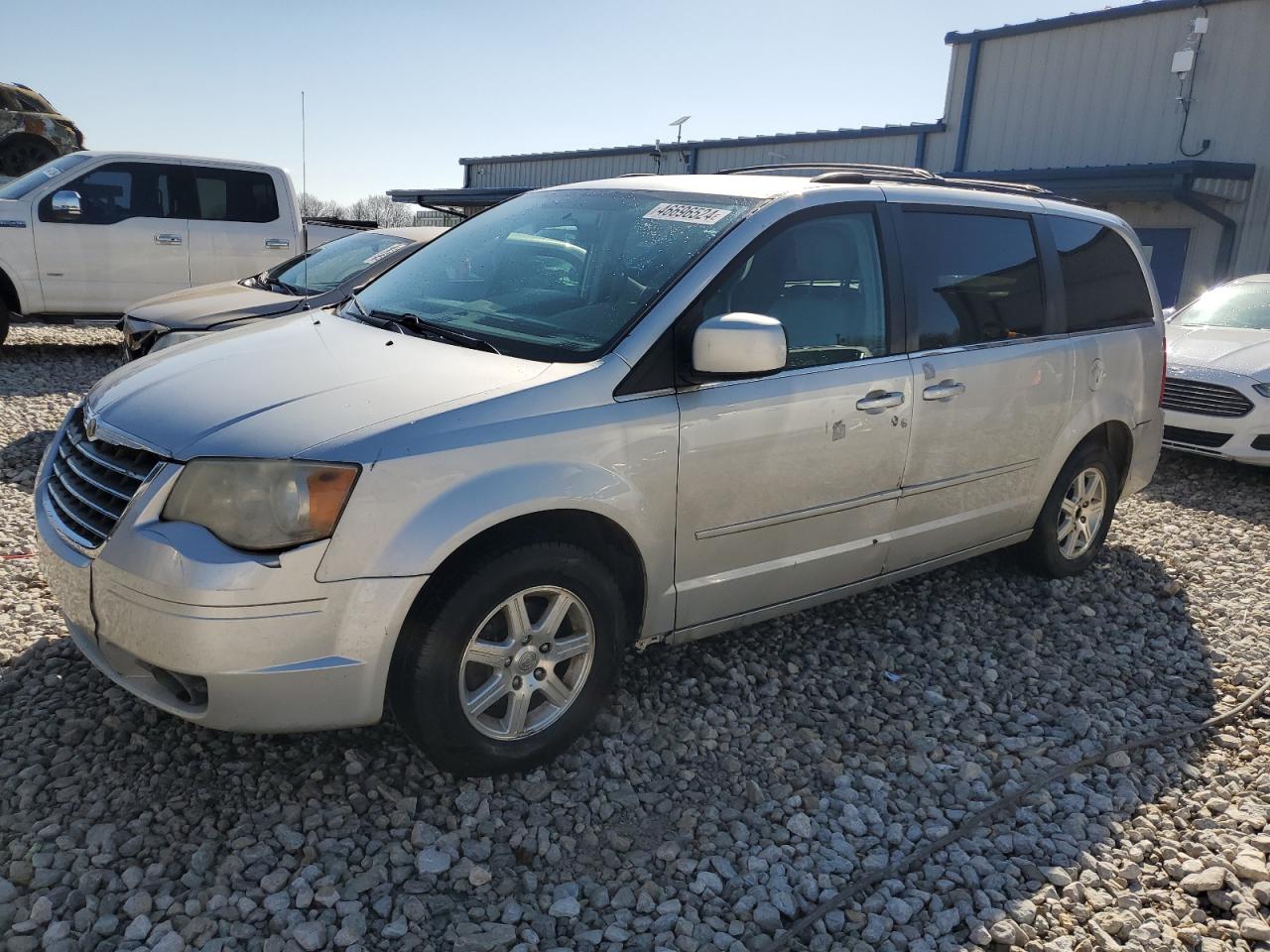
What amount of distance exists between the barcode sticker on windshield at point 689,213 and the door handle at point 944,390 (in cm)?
108

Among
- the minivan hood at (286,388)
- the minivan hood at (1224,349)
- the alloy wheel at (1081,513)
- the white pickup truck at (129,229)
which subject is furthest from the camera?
the white pickup truck at (129,229)

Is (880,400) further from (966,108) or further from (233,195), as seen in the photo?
(966,108)

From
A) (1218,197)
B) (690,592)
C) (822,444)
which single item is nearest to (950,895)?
(690,592)

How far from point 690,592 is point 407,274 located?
1.78 meters

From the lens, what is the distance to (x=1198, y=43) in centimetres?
1455

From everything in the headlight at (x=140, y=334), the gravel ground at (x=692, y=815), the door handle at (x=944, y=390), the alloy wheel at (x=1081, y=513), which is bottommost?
the gravel ground at (x=692, y=815)

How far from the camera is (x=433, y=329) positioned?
3449mm

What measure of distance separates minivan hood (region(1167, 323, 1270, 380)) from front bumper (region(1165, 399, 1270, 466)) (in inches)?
14.2

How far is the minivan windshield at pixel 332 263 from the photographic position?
304 inches

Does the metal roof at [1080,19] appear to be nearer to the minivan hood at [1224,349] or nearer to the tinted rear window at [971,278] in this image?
the minivan hood at [1224,349]

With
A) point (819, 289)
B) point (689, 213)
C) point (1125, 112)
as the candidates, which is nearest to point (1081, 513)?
point (819, 289)

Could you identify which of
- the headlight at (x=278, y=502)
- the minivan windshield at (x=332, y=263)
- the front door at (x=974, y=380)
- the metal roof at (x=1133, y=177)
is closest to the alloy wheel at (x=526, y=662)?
the headlight at (x=278, y=502)

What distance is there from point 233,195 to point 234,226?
0.31m

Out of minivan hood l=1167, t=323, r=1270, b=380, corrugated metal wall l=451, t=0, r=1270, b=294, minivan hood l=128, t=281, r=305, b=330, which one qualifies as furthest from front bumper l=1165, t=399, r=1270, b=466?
corrugated metal wall l=451, t=0, r=1270, b=294
